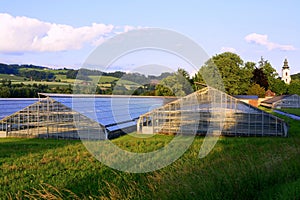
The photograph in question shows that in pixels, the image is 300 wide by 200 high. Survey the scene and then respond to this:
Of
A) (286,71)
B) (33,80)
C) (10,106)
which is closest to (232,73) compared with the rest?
(33,80)

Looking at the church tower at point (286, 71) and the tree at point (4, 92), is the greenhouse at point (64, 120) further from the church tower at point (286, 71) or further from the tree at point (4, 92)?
the church tower at point (286, 71)

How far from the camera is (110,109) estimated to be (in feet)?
93.4

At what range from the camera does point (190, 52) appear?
39.6ft

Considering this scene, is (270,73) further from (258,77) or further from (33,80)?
(33,80)

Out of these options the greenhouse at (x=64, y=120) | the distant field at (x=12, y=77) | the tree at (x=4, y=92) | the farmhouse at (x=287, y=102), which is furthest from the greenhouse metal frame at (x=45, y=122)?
the distant field at (x=12, y=77)

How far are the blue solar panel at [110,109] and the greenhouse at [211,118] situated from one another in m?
2.24

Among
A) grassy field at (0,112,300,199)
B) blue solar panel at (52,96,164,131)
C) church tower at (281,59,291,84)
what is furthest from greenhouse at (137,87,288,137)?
church tower at (281,59,291,84)

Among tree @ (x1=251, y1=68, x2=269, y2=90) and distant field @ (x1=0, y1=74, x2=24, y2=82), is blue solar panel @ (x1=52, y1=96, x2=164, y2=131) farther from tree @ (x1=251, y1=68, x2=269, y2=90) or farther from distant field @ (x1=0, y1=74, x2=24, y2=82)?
tree @ (x1=251, y1=68, x2=269, y2=90)

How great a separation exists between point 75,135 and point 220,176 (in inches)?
736

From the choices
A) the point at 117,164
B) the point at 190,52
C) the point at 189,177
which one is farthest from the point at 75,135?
the point at 189,177

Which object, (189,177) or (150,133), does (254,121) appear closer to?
(150,133)

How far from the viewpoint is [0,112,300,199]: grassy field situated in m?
6.30

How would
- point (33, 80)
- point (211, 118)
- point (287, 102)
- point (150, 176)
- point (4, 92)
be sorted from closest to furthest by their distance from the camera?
point (150, 176)
point (211, 118)
point (4, 92)
point (287, 102)
point (33, 80)

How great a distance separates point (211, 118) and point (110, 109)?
8.15 meters
